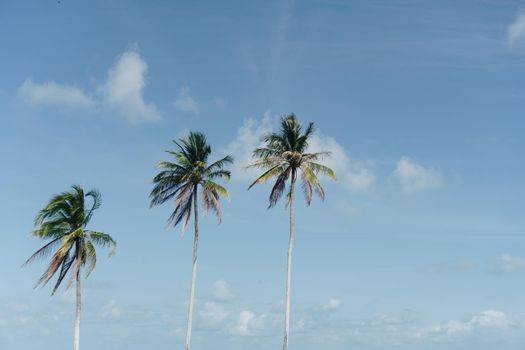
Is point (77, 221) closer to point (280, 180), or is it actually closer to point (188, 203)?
point (188, 203)

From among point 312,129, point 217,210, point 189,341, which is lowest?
point 189,341

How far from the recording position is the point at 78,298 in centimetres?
6006

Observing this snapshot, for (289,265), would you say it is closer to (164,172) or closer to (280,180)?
(280,180)

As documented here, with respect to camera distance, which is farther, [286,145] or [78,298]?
[286,145]

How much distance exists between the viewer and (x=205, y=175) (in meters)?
65.1

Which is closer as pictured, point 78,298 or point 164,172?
point 78,298

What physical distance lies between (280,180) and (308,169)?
9.50 ft

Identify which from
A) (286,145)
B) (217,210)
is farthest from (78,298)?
(286,145)

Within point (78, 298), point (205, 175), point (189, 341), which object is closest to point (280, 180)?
point (205, 175)

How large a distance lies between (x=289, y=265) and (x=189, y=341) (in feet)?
37.7

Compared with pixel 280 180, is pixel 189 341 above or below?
below

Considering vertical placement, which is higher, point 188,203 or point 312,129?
point 312,129

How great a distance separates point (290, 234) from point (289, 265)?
9.61ft

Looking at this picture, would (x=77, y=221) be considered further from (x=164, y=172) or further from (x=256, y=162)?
A: (x=256, y=162)
